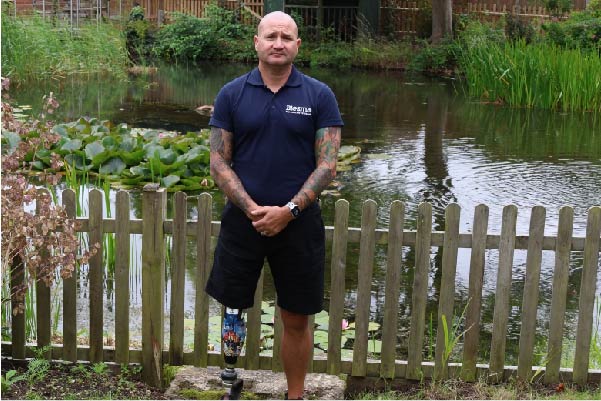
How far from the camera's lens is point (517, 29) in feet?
90.7

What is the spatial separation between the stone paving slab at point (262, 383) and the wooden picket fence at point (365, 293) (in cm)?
7

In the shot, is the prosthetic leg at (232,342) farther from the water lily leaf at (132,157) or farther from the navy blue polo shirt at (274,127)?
the water lily leaf at (132,157)

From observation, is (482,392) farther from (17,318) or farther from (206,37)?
(206,37)

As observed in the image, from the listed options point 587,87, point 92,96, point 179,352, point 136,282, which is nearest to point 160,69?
point 92,96

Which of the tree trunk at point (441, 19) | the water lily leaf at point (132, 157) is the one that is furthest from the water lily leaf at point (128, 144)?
the tree trunk at point (441, 19)

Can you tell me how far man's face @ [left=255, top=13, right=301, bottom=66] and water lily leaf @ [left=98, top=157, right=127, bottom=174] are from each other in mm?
6735

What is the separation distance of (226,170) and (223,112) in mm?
268

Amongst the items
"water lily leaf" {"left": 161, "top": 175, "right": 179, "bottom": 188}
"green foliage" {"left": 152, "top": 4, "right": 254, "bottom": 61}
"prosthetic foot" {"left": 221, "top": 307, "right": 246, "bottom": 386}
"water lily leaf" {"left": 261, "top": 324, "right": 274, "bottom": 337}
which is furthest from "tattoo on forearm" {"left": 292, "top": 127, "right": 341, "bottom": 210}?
"green foliage" {"left": 152, "top": 4, "right": 254, "bottom": 61}

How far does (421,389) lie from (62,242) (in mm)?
2029

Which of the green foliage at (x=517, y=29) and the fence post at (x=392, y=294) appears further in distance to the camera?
the green foliage at (x=517, y=29)

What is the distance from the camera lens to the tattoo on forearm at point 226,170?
4.65 m

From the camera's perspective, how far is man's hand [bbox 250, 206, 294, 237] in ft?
15.0

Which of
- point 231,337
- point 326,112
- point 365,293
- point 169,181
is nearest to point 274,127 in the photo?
point 326,112

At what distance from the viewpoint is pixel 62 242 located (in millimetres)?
5133
